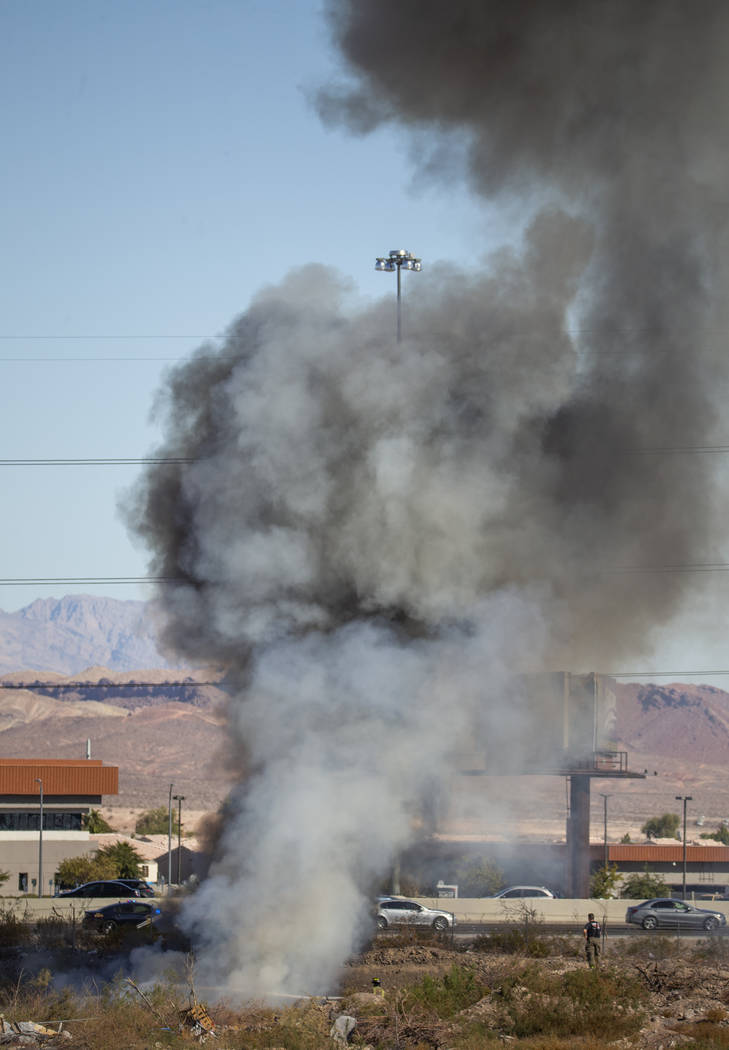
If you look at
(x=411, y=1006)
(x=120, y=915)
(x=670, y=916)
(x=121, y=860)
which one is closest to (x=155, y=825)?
(x=121, y=860)

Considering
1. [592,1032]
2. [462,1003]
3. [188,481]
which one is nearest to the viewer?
[592,1032]

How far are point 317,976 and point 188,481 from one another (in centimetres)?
1081

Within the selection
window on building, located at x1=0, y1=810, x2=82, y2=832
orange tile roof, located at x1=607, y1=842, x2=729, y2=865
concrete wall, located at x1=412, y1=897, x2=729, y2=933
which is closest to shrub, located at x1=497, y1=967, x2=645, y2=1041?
concrete wall, located at x1=412, y1=897, x2=729, y2=933

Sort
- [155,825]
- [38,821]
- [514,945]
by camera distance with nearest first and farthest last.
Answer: [514,945] < [38,821] < [155,825]

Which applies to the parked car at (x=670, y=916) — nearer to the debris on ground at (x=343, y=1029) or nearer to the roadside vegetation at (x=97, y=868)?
the debris on ground at (x=343, y=1029)

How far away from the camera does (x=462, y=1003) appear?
85.6ft

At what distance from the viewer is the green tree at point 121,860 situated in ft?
207

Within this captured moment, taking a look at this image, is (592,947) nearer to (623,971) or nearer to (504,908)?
(623,971)

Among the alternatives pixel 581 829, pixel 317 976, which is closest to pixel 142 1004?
pixel 317 976

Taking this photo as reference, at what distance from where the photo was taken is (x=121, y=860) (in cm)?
6469

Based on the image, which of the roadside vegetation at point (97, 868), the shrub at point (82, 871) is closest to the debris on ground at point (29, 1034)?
the roadside vegetation at point (97, 868)

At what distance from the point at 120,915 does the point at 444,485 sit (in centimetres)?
1931

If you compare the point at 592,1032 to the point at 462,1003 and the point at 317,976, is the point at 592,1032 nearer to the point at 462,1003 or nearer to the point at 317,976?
the point at 462,1003

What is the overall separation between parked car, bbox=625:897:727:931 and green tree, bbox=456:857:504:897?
50.7ft
